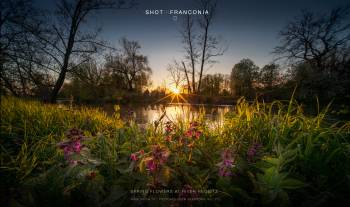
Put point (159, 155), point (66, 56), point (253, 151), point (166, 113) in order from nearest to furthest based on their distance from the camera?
point (159, 155) → point (253, 151) → point (66, 56) → point (166, 113)

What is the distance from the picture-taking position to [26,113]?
3.47 metres

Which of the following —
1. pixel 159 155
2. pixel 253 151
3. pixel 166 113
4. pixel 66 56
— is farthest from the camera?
pixel 166 113

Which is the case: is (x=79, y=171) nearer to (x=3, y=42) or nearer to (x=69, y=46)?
(x=3, y=42)

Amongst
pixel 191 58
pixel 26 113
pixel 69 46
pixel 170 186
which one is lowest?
pixel 170 186

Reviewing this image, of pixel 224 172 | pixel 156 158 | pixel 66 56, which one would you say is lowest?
pixel 224 172

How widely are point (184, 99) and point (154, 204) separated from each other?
18982 millimetres

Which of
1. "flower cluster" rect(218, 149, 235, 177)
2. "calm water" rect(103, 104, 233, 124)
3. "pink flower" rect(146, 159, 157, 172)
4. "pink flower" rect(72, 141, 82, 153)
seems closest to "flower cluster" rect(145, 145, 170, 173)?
"pink flower" rect(146, 159, 157, 172)

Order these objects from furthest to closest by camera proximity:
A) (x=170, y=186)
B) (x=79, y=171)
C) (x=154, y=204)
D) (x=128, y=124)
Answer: (x=128, y=124)
(x=170, y=186)
(x=79, y=171)
(x=154, y=204)

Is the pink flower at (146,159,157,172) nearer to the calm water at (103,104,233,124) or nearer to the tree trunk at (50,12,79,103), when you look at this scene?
the calm water at (103,104,233,124)

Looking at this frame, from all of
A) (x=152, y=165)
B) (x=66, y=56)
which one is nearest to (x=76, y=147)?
(x=152, y=165)

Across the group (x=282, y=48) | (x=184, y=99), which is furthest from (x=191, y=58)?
(x=282, y=48)

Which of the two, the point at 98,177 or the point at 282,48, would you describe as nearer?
the point at 98,177

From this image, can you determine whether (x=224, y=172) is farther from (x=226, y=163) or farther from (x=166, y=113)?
(x=166, y=113)

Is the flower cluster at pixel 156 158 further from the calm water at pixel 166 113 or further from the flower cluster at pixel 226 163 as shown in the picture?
the calm water at pixel 166 113
